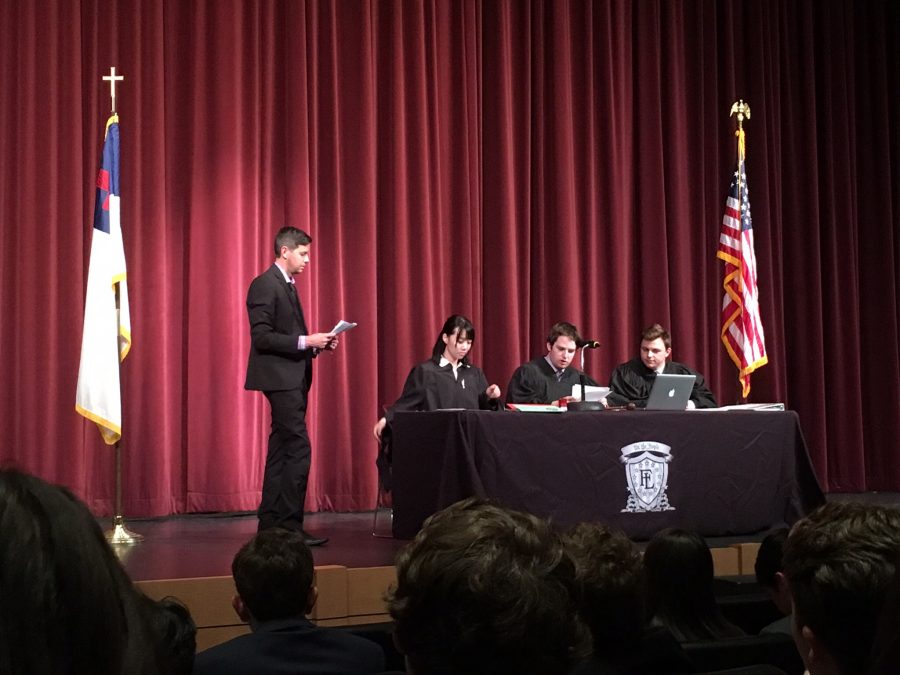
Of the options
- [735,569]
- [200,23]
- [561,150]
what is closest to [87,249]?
[200,23]

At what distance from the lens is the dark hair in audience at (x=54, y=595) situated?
25.5 inches

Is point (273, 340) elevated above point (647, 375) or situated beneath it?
elevated above

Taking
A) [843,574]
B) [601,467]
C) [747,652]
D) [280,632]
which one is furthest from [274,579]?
[601,467]

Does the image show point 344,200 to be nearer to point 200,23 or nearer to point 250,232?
point 250,232

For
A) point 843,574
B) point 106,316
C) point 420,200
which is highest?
point 420,200

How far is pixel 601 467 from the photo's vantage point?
5.55 meters

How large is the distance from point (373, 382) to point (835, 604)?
6711 mm

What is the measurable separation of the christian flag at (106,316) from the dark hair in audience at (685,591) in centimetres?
425

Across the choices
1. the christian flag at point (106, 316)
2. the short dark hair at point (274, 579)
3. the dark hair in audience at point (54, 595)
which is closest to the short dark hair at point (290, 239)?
the christian flag at point (106, 316)

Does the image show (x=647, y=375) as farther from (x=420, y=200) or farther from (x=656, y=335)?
(x=420, y=200)

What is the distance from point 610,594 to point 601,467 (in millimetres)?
3664

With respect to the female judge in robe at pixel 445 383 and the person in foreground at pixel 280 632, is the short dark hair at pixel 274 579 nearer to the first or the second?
the person in foreground at pixel 280 632

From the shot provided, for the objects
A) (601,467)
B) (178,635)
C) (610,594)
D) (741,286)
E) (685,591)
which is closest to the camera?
(610,594)

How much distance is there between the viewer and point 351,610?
4.27m
